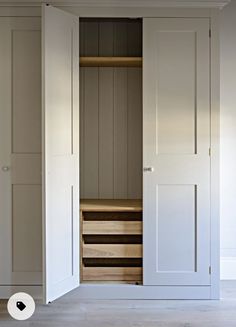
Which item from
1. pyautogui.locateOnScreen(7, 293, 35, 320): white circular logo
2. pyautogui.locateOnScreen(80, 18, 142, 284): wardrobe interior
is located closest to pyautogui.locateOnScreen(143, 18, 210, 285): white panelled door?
pyautogui.locateOnScreen(80, 18, 142, 284): wardrobe interior

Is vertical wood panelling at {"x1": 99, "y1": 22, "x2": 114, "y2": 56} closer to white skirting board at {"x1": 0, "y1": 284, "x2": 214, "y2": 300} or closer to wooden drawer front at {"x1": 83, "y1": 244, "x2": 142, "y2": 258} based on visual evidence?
wooden drawer front at {"x1": 83, "y1": 244, "x2": 142, "y2": 258}

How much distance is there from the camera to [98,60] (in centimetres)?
371

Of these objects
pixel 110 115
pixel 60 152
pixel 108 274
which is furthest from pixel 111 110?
pixel 108 274

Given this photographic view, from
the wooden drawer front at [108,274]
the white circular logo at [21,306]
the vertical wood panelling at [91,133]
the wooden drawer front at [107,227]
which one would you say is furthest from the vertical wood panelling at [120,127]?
the white circular logo at [21,306]

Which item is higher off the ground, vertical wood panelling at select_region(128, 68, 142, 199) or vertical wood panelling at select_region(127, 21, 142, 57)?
vertical wood panelling at select_region(127, 21, 142, 57)

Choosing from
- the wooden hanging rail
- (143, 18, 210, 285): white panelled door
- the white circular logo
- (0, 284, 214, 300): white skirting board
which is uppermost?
the wooden hanging rail

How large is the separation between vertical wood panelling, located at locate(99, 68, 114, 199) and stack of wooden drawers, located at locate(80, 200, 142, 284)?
43 centimetres

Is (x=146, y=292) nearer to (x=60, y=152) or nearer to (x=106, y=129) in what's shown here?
(x=60, y=152)

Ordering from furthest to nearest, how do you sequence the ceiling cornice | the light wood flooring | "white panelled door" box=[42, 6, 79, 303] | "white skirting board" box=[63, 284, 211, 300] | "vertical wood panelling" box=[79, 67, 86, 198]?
"vertical wood panelling" box=[79, 67, 86, 198] < "white skirting board" box=[63, 284, 211, 300] < the ceiling cornice < "white panelled door" box=[42, 6, 79, 303] < the light wood flooring

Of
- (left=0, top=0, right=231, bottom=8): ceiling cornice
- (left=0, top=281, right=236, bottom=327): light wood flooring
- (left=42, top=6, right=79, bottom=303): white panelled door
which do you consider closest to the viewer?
(left=0, top=281, right=236, bottom=327): light wood flooring

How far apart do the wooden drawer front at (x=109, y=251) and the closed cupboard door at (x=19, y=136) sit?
0.39 m

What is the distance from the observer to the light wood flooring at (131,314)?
3.14m

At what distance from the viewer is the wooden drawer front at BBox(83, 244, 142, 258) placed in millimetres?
3648

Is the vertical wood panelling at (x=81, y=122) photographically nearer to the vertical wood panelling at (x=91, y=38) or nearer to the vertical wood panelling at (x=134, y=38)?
the vertical wood panelling at (x=91, y=38)
